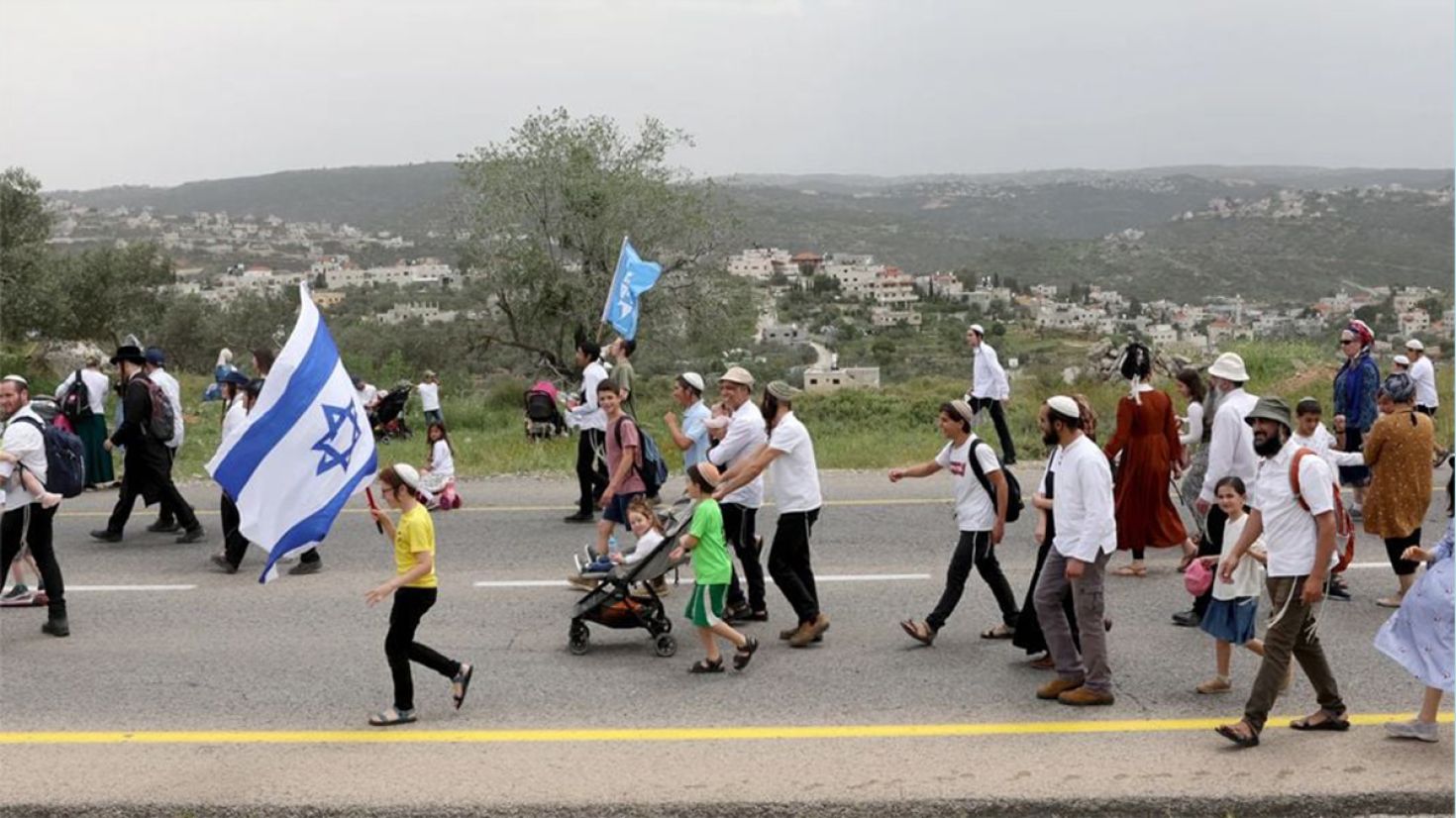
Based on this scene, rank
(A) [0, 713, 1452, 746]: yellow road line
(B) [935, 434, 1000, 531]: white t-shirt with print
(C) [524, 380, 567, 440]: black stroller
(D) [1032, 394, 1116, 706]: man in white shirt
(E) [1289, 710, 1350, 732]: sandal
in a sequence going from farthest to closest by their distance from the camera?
(C) [524, 380, 567, 440]: black stroller
(B) [935, 434, 1000, 531]: white t-shirt with print
(D) [1032, 394, 1116, 706]: man in white shirt
(A) [0, 713, 1452, 746]: yellow road line
(E) [1289, 710, 1350, 732]: sandal

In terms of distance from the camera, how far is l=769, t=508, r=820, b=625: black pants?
8430mm

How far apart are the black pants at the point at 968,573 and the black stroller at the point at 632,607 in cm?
168

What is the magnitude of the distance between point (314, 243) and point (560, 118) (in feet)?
309

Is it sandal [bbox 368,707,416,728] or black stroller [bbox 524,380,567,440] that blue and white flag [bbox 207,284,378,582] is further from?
black stroller [bbox 524,380,567,440]

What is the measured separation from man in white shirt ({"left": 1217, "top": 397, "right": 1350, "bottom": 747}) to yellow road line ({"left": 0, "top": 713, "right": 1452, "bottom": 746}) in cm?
35

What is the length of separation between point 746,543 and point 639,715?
1959mm

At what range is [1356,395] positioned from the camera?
11797 millimetres

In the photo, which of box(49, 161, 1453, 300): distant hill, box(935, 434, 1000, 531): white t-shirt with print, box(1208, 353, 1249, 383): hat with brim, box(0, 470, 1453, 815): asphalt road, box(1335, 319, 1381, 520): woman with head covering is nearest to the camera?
box(0, 470, 1453, 815): asphalt road

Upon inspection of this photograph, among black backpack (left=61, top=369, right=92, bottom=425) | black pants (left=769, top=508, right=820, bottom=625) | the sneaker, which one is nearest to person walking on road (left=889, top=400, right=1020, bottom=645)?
black pants (left=769, top=508, right=820, bottom=625)

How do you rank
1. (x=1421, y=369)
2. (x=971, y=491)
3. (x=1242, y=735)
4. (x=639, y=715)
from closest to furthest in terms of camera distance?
(x=1242, y=735) → (x=639, y=715) → (x=971, y=491) → (x=1421, y=369)

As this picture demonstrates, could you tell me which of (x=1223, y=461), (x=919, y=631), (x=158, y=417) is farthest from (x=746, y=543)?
(x=158, y=417)

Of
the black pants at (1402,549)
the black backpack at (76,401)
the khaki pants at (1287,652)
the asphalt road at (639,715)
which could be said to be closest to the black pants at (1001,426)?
the asphalt road at (639,715)

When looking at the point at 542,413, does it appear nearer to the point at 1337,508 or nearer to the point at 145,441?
the point at 145,441

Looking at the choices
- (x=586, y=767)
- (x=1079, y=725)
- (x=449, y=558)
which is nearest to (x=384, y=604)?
(x=449, y=558)
